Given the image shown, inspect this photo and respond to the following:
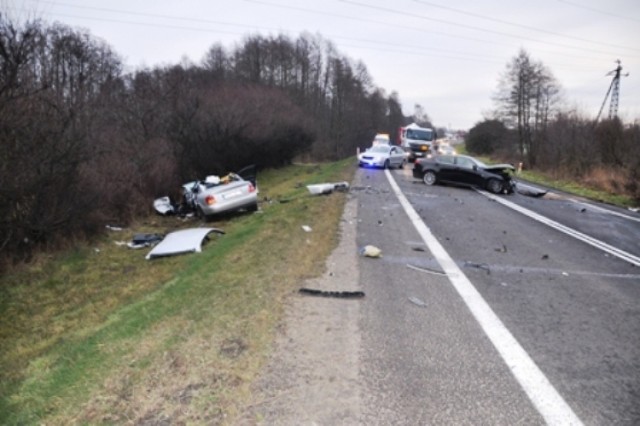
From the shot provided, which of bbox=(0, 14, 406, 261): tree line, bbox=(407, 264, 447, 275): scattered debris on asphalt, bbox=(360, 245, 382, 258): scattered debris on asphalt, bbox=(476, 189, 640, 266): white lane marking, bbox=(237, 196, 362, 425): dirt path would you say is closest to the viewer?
bbox=(237, 196, 362, 425): dirt path

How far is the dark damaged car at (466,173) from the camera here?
18.8m

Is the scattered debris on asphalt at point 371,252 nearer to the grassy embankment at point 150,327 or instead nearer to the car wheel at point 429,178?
the grassy embankment at point 150,327

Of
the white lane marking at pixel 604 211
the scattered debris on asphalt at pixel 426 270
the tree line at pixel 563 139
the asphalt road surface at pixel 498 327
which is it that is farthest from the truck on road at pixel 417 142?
the scattered debris on asphalt at pixel 426 270

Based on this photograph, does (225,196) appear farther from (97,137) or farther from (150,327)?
(150,327)

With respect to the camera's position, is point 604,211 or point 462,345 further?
point 604,211

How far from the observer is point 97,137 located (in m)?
17.0

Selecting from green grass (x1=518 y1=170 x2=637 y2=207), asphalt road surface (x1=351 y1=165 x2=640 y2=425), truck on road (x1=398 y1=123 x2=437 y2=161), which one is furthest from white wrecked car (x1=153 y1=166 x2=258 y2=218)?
truck on road (x1=398 y1=123 x2=437 y2=161)

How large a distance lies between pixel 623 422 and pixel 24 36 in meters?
12.2

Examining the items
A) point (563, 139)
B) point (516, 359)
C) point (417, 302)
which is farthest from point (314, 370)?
point (563, 139)

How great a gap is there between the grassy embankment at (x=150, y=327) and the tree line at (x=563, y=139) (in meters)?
17.2

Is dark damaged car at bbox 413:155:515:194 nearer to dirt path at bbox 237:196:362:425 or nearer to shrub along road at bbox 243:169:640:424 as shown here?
shrub along road at bbox 243:169:640:424

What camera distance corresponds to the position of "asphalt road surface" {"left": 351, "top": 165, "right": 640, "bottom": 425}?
136 inches

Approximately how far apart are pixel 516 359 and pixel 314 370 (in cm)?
A: 180

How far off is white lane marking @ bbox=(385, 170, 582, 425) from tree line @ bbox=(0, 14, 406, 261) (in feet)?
30.0
